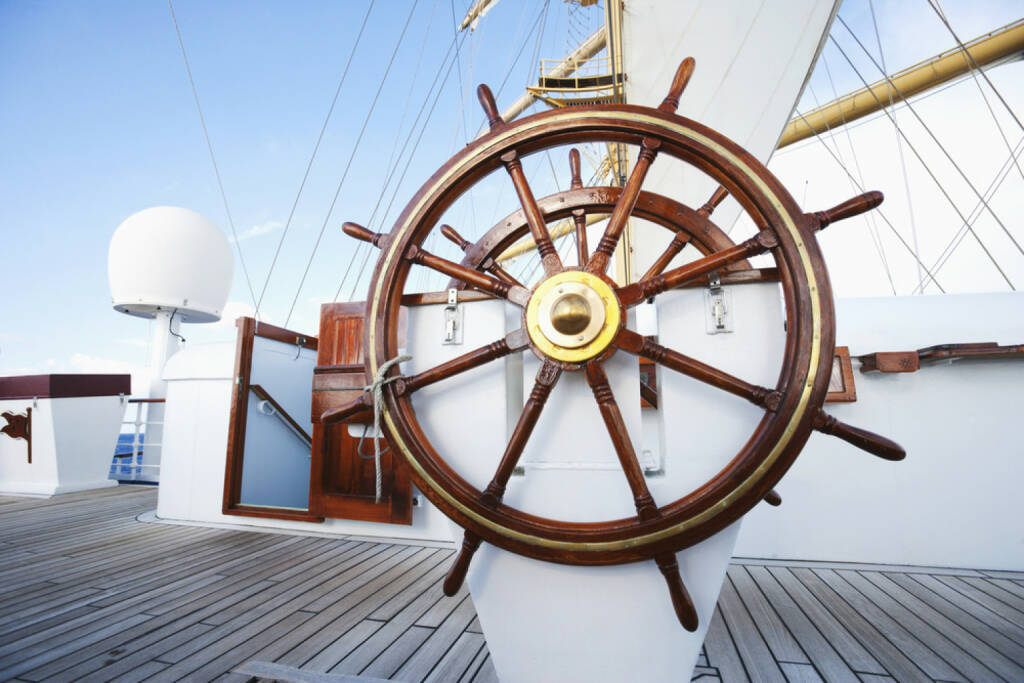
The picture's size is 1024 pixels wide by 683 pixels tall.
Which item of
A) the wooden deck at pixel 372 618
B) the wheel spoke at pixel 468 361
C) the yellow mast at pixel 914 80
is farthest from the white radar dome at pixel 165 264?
the yellow mast at pixel 914 80

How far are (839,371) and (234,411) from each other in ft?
9.06

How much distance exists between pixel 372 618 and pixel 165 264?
5.52 metres

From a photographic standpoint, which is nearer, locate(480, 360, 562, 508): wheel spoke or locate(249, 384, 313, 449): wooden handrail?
locate(480, 360, 562, 508): wheel spoke

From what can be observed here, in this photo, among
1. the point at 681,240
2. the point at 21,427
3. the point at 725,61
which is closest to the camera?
the point at 681,240

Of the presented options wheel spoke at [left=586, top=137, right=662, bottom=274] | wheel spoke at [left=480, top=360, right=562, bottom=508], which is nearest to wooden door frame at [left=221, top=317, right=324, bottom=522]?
wheel spoke at [left=480, top=360, right=562, bottom=508]

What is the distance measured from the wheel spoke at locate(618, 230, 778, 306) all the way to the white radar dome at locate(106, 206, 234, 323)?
6.00 m

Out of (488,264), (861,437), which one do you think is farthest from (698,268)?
(488,264)

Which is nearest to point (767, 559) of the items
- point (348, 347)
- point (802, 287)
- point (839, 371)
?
point (839, 371)

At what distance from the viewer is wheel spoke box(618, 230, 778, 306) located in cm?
84

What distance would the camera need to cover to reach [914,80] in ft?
21.1

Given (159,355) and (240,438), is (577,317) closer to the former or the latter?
(240,438)

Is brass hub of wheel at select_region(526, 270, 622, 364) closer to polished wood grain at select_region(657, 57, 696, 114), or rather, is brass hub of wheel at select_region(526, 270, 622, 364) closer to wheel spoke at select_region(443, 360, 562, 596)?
wheel spoke at select_region(443, 360, 562, 596)

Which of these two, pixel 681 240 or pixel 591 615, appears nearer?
pixel 591 615

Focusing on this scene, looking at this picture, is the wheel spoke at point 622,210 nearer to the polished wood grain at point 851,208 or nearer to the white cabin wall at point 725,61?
the polished wood grain at point 851,208
